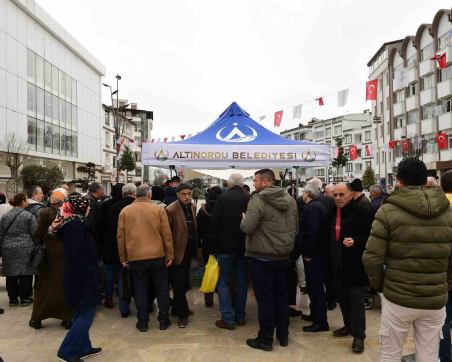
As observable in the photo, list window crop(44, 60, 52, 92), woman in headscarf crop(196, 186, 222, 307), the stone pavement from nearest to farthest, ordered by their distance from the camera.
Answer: the stone pavement, woman in headscarf crop(196, 186, 222, 307), window crop(44, 60, 52, 92)

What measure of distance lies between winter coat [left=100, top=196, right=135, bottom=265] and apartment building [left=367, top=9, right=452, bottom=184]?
24.4 metres

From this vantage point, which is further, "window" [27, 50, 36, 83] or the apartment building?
the apartment building

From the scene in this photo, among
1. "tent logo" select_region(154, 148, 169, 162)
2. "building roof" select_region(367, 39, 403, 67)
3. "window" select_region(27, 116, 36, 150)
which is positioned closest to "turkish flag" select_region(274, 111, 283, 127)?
"tent logo" select_region(154, 148, 169, 162)

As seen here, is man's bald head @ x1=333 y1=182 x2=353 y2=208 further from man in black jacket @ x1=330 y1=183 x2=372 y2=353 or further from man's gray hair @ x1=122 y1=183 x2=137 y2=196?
man's gray hair @ x1=122 y1=183 x2=137 y2=196

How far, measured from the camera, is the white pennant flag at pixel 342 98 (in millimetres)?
18172

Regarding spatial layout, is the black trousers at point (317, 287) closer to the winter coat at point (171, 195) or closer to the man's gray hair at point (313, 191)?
the man's gray hair at point (313, 191)

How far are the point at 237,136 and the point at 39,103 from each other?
93.4ft

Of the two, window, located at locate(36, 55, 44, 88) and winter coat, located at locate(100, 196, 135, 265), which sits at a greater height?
window, located at locate(36, 55, 44, 88)

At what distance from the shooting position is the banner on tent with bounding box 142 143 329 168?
801cm

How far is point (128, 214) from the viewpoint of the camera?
16.6 feet

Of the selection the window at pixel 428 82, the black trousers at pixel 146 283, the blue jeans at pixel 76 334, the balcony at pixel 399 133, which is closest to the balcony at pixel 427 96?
the window at pixel 428 82

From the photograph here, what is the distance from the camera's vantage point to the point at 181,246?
5.34 meters

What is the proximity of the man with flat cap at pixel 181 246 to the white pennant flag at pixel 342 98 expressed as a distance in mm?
14394

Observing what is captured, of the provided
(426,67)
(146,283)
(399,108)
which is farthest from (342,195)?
(399,108)
